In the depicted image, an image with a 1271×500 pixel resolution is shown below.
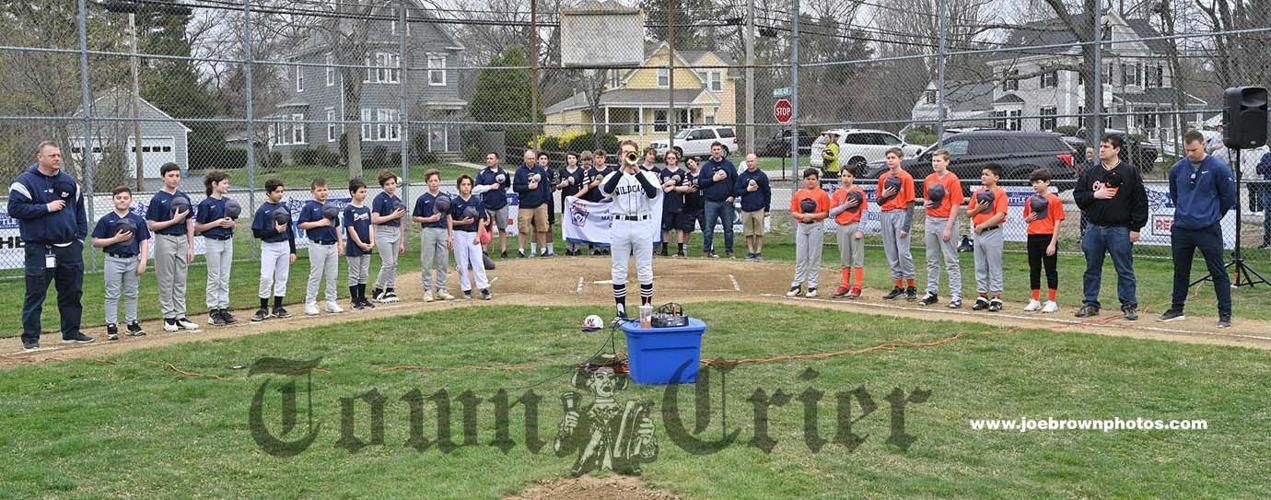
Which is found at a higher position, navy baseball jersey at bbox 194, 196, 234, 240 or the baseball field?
navy baseball jersey at bbox 194, 196, 234, 240

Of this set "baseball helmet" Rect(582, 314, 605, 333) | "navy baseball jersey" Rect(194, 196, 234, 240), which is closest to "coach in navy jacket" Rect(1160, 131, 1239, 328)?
"baseball helmet" Rect(582, 314, 605, 333)

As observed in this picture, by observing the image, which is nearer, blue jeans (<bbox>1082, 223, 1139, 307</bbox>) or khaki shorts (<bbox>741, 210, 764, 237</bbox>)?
blue jeans (<bbox>1082, 223, 1139, 307</bbox>)

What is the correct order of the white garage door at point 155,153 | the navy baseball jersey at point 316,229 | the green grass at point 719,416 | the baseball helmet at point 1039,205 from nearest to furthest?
the green grass at point 719,416
the baseball helmet at point 1039,205
the navy baseball jersey at point 316,229
the white garage door at point 155,153

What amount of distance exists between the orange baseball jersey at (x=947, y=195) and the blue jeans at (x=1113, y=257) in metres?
1.42

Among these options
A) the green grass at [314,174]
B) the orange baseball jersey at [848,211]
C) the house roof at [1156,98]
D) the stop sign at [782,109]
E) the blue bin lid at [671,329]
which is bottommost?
the blue bin lid at [671,329]

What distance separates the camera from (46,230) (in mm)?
10672

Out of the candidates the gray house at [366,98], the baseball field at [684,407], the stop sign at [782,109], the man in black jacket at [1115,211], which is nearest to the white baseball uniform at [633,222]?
the baseball field at [684,407]

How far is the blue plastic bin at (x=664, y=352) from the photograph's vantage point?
829 centimetres

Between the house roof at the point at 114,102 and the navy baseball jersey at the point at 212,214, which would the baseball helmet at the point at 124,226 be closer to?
the navy baseball jersey at the point at 212,214

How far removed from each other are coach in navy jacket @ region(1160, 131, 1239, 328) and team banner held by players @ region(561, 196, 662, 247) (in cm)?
816

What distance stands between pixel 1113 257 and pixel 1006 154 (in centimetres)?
1050

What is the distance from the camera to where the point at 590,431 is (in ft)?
23.7

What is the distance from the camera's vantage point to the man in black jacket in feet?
37.2

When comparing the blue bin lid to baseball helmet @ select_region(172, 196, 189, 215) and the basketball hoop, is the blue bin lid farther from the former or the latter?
the basketball hoop
